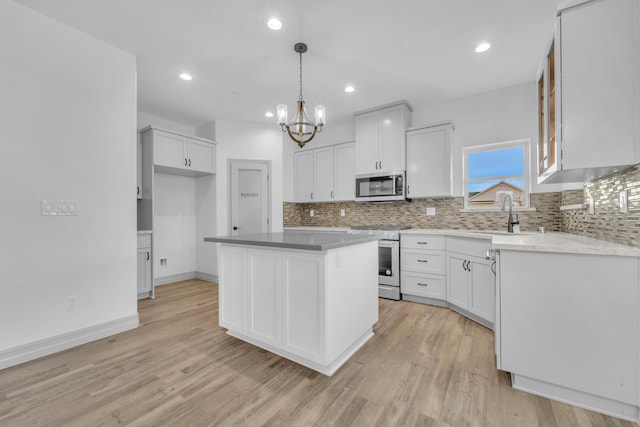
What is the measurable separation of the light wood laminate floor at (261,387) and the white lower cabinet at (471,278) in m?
0.26

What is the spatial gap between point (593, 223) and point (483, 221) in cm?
143

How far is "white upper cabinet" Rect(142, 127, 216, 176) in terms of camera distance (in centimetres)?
383

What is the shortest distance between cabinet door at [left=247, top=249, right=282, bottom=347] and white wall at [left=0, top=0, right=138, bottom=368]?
140 cm

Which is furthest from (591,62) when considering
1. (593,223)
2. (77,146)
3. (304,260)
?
(77,146)

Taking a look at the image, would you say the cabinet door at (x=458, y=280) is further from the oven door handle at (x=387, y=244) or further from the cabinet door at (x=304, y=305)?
the cabinet door at (x=304, y=305)

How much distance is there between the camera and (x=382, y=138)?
4.05 m

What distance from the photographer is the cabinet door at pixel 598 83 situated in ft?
4.80

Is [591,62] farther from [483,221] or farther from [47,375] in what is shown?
[47,375]

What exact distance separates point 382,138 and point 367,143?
24cm

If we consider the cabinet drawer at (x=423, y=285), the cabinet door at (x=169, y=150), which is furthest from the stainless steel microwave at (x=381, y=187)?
the cabinet door at (x=169, y=150)

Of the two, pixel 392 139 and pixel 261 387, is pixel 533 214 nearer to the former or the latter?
pixel 392 139

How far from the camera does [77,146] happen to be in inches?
93.5

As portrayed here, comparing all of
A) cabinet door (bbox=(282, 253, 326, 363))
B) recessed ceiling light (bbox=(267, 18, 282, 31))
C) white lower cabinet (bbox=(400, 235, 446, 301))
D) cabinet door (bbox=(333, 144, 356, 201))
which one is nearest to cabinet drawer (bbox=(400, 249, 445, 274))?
white lower cabinet (bbox=(400, 235, 446, 301))

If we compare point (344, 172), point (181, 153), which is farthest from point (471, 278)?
point (181, 153)
